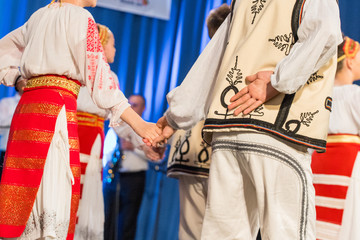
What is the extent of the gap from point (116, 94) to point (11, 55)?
72 cm

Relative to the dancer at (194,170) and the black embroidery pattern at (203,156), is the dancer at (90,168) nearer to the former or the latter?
the dancer at (194,170)

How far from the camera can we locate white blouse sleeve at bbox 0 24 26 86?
8.05 ft

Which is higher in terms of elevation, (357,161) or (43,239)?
(357,161)

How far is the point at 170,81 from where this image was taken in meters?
5.87

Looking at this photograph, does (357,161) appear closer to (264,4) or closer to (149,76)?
(264,4)

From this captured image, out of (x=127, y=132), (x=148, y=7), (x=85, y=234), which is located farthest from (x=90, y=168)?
(x=148, y=7)

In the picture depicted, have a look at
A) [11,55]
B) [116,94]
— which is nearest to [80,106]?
[11,55]

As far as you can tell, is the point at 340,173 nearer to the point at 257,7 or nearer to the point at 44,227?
the point at 257,7

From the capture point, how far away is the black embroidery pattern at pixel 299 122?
1768 mm

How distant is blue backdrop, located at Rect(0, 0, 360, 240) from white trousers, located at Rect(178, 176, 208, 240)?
8.24ft

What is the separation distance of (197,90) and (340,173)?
4.46ft

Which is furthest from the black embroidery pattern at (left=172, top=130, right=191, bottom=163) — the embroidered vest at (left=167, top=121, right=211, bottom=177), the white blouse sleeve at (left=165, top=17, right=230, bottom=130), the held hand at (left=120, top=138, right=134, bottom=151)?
the held hand at (left=120, top=138, right=134, bottom=151)

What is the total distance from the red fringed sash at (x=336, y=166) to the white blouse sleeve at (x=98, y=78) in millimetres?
1514

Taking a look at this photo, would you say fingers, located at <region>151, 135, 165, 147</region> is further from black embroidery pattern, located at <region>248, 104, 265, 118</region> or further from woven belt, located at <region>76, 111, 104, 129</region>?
woven belt, located at <region>76, 111, 104, 129</region>
